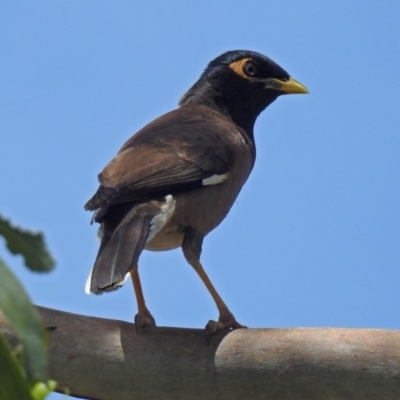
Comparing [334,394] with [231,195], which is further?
[231,195]

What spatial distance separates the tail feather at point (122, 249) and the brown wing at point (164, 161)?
10 cm

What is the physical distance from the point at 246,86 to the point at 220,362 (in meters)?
3.11

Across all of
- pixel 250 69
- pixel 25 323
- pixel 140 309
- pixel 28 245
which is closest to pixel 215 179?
pixel 140 309

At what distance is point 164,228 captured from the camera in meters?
4.05

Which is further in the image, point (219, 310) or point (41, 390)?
point (219, 310)

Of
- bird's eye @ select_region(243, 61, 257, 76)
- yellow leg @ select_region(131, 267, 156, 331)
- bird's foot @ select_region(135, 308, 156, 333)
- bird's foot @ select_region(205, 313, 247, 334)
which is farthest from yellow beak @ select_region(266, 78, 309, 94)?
bird's foot @ select_region(135, 308, 156, 333)

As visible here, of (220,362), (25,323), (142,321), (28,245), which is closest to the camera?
(25,323)

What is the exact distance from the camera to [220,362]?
284 cm

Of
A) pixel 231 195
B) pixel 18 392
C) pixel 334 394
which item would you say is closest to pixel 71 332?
pixel 334 394

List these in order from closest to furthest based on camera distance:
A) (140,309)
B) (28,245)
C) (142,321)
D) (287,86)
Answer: (28,245)
(142,321)
(140,309)
(287,86)

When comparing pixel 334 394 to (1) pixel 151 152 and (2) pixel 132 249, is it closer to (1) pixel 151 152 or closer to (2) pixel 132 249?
(2) pixel 132 249

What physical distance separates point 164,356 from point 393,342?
83 cm

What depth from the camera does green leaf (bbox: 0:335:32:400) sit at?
0.55 m

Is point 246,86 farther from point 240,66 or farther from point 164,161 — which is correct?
point 164,161
